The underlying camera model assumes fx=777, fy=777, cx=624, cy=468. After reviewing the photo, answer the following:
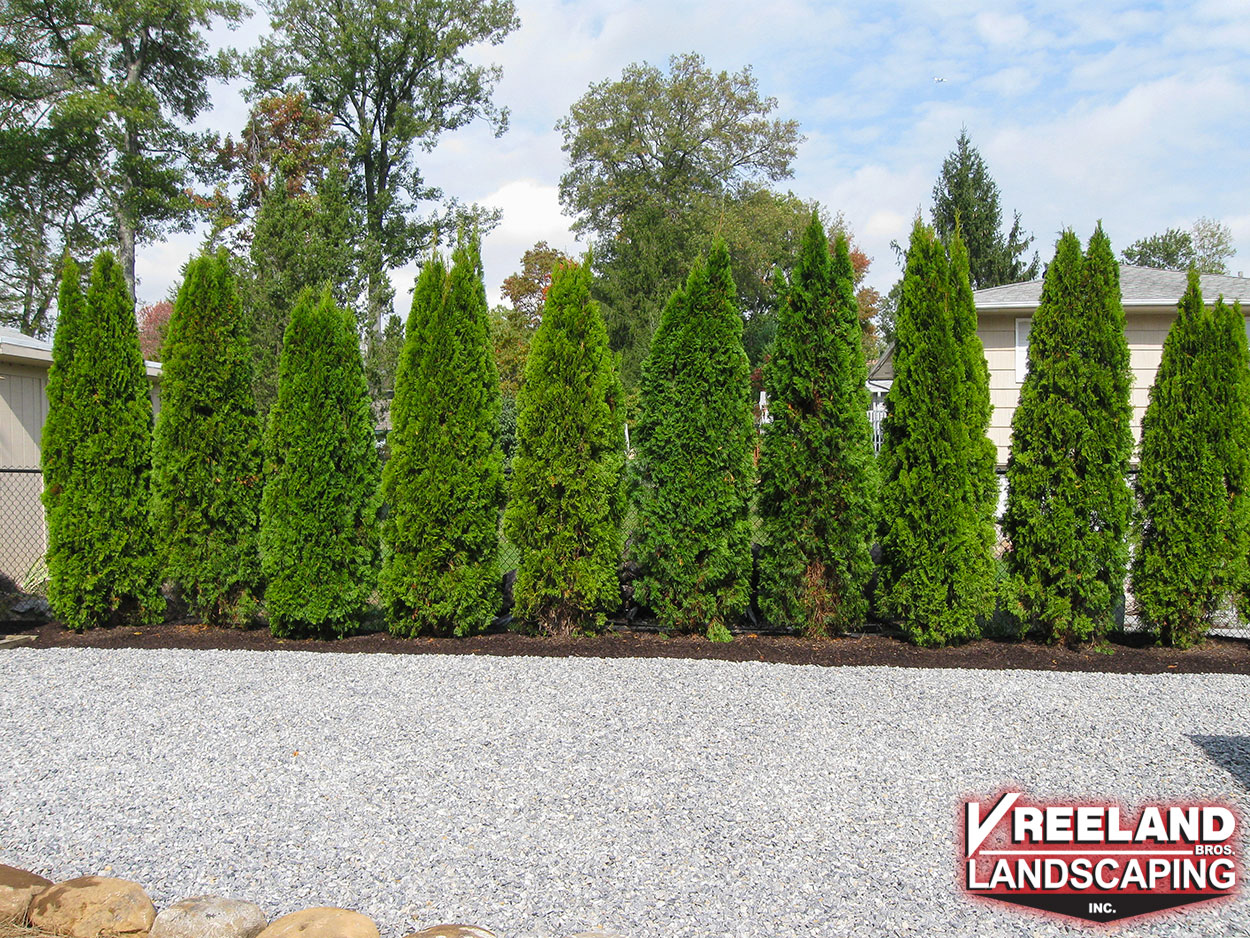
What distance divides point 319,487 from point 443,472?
0.99 m

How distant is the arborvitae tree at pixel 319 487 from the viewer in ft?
19.8

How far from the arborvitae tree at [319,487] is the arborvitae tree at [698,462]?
7.34ft

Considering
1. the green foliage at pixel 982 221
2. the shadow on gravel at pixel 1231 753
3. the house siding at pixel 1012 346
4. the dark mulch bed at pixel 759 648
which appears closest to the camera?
the shadow on gravel at pixel 1231 753

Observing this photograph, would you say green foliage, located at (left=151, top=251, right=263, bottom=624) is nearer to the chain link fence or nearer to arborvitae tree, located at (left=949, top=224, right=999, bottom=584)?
the chain link fence

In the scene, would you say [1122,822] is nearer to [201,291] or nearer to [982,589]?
[982,589]

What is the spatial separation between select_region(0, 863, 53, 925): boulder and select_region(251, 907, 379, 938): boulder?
2.78 ft

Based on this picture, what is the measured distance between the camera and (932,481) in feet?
18.6

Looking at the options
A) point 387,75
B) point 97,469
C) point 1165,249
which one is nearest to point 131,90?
point 387,75

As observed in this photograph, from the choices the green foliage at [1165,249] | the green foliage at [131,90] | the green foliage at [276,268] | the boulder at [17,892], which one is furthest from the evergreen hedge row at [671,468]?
the green foliage at [1165,249]

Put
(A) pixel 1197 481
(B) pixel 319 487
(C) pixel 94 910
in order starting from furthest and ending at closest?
(B) pixel 319 487 → (A) pixel 1197 481 → (C) pixel 94 910

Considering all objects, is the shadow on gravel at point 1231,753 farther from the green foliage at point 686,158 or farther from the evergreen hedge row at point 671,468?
the green foliage at point 686,158

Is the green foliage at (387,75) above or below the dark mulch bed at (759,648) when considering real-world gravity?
above

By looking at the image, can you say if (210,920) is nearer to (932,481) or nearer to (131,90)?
(932,481)

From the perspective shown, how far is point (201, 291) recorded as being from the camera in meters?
6.38
